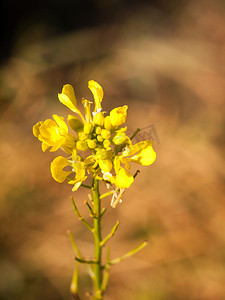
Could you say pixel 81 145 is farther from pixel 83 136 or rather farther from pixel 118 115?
pixel 118 115

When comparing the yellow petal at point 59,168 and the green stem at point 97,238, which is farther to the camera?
the green stem at point 97,238

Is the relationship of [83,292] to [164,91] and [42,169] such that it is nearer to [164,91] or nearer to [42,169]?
[42,169]

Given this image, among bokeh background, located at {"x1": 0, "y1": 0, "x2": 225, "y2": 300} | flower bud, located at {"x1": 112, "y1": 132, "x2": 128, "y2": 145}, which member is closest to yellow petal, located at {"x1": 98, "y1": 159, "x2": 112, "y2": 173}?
flower bud, located at {"x1": 112, "y1": 132, "x2": 128, "y2": 145}

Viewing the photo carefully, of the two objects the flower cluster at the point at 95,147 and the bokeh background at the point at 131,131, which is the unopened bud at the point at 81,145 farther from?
the bokeh background at the point at 131,131

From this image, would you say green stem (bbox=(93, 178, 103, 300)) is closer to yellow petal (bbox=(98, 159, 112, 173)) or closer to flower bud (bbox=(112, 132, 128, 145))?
yellow petal (bbox=(98, 159, 112, 173))

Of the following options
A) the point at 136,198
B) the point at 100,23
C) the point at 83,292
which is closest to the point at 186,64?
the point at 100,23

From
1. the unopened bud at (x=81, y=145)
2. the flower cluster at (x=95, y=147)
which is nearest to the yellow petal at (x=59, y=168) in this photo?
the flower cluster at (x=95, y=147)
